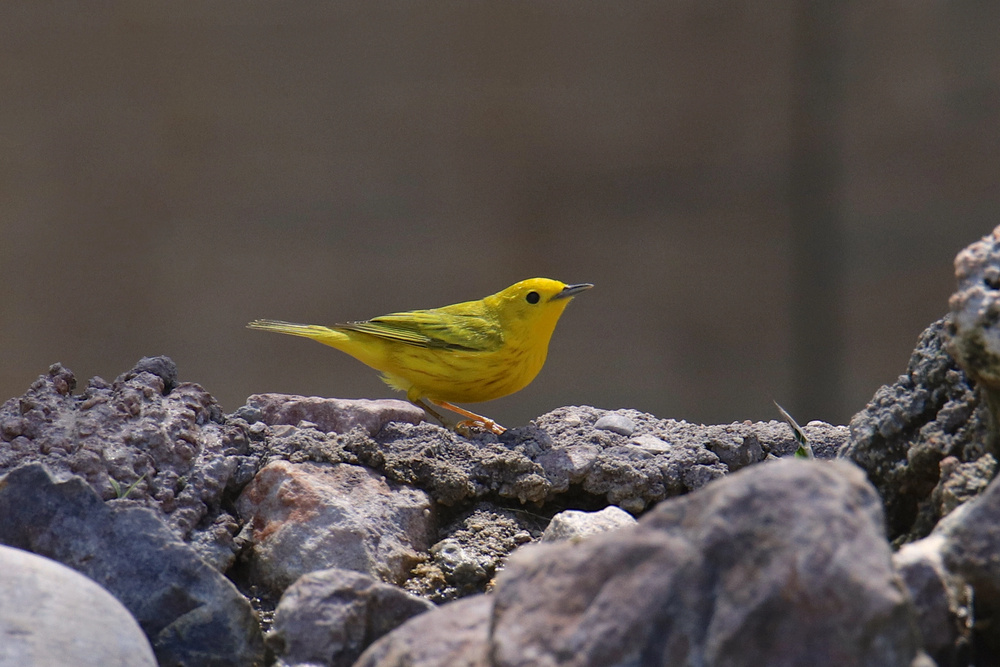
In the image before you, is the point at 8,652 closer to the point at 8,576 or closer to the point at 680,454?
the point at 8,576

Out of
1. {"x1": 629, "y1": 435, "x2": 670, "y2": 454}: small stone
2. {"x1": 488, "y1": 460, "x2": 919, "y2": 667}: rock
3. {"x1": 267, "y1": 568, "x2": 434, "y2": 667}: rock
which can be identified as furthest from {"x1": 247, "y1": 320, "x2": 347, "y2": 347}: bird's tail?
{"x1": 488, "y1": 460, "x2": 919, "y2": 667}: rock

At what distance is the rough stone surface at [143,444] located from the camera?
1.70m

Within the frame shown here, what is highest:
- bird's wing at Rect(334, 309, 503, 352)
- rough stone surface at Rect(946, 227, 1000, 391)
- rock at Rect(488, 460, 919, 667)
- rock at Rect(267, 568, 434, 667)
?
rough stone surface at Rect(946, 227, 1000, 391)

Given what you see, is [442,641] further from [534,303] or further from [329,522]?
[534,303]

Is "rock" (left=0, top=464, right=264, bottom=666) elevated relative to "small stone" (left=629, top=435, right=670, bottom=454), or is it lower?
lower

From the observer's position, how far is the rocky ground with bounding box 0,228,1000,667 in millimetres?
854

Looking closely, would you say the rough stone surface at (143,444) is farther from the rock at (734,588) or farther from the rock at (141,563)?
the rock at (734,588)

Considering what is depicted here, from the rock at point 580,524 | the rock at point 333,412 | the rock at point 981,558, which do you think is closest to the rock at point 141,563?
the rock at point 580,524

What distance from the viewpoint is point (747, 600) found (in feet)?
2.75

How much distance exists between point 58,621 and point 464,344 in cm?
149

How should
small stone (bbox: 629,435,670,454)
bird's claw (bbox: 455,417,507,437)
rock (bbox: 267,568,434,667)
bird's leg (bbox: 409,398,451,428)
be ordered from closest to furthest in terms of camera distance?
rock (bbox: 267,568,434,667)
small stone (bbox: 629,435,670,454)
bird's claw (bbox: 455,417,507,437)
bird's leg (bbox: 409,398,451,428)

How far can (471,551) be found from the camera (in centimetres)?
178

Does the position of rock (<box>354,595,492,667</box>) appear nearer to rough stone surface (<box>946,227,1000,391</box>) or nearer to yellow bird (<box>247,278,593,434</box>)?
rough stone surface (<box>946,227,1000,391</box>)

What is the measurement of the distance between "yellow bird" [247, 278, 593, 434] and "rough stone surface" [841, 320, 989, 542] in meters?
1.07
